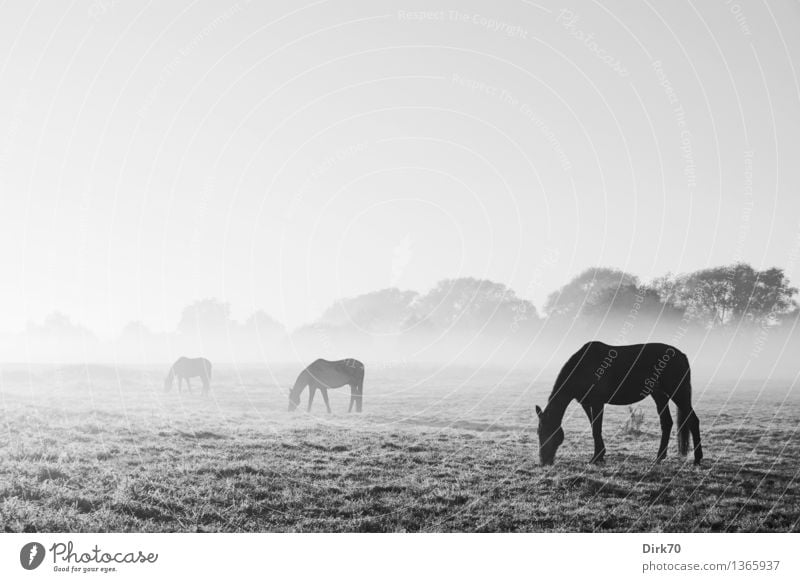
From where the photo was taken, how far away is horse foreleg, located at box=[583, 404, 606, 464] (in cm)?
1379

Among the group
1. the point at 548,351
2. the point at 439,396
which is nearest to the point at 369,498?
the point at 439,396

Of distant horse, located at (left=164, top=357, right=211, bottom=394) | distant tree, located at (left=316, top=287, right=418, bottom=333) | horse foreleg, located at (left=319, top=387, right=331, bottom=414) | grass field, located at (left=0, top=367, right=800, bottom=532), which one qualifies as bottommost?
grass field, located at (left=0, top=367, right=800, bottom=532)

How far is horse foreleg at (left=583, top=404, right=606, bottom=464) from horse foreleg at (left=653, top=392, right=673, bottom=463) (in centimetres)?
140

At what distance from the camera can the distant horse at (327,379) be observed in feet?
75.2

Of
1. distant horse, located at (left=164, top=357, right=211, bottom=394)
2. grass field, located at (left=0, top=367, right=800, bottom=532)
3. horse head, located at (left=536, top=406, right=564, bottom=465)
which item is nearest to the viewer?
grass field, located at (left=0, top=367, right=800, bottom=532)

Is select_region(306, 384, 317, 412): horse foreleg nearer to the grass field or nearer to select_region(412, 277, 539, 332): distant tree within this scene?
the grass field

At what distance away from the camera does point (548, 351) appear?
133 feet

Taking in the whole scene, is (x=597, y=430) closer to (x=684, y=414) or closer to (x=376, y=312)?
(x=684, y=414)

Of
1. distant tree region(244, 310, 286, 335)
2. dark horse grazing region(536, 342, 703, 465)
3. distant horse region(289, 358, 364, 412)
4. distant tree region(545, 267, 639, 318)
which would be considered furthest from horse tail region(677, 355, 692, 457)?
distant tree region(244, 310, 286, 335)

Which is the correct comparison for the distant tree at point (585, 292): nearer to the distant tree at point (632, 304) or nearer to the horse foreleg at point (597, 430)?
the distant tree at point (632, 304)

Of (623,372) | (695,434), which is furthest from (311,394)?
(695,434)

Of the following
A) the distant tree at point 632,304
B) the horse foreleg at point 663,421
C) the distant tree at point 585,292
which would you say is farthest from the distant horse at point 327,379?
the distant tree at point 585,292
